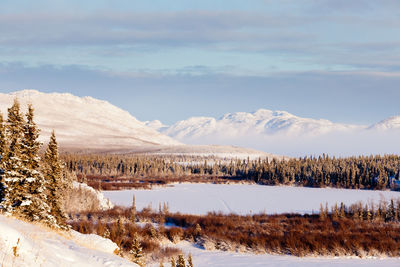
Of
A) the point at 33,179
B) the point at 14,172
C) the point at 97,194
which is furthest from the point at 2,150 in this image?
the point at 97,194

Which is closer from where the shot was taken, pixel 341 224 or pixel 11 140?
pixel 11 140

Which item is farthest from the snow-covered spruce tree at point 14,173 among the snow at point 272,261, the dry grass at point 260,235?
the snow at point 272,261

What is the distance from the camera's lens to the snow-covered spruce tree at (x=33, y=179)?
67.3 ft

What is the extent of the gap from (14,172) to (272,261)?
14000 mm

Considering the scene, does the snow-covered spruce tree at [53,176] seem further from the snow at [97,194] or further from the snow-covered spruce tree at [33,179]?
the snow at [97,194]

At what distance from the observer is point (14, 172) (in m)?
20.5

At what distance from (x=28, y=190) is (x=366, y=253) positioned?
62.1 feet

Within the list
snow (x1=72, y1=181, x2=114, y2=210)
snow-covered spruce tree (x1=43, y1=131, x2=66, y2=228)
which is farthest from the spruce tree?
snow (x1=72, y1=181, x2=114, y2=210)

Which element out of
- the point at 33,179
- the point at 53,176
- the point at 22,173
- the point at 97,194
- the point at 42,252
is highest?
the point at 22,173

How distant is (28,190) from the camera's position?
20.9m

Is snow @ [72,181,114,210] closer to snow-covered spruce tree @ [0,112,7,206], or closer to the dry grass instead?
the dry grass

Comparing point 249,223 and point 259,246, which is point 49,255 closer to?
point 259,246

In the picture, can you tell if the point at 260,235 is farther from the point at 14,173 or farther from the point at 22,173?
the point at 14,173

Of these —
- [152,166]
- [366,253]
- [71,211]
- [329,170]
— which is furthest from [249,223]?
[152,166]
